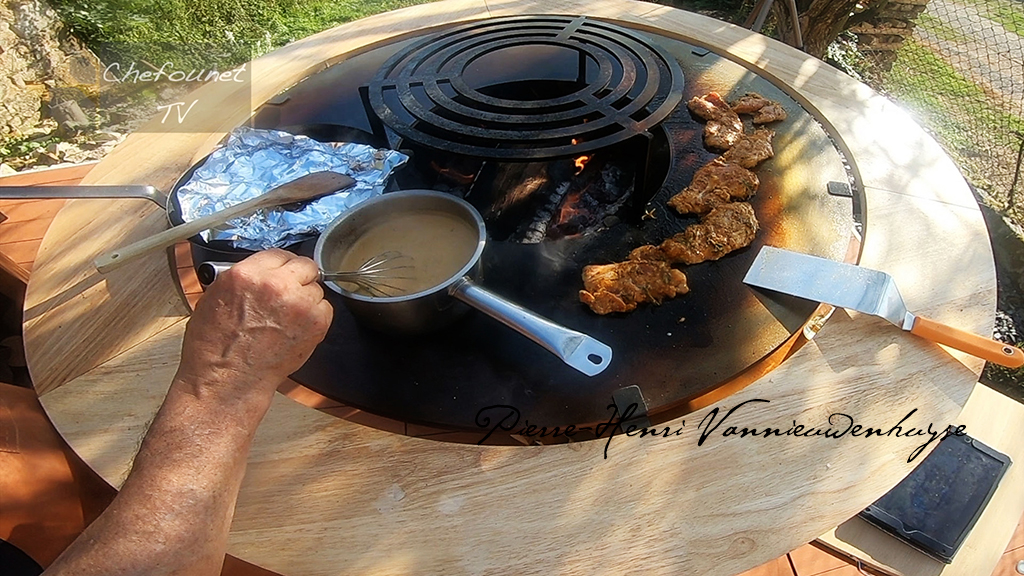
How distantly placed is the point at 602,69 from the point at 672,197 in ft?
1.56

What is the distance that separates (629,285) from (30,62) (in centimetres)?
454

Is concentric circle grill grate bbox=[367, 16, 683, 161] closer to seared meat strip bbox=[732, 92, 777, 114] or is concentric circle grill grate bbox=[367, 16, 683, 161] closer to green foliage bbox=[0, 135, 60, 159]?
seared meat strip bbox=[732, 92, 777, 114]

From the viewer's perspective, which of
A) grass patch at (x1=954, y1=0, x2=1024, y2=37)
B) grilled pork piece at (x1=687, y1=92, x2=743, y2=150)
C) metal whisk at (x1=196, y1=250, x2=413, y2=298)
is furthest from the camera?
grass patch at (x1=954, y1=0, x2=1024, y2=37)

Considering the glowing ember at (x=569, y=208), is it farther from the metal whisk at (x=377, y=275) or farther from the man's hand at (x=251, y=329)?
the man's hand at (x=251, y=329)

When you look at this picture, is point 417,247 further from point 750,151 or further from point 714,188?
point 750,151

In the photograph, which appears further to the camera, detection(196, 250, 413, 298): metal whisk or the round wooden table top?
detection(196, 250, 413, 298): metal whisk

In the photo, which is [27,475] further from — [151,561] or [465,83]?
[465,83]

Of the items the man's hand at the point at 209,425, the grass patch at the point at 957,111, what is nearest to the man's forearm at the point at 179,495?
the man's hand at the point at 209,425

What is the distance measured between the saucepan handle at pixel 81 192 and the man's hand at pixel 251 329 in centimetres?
67

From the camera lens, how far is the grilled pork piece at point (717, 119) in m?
1.65

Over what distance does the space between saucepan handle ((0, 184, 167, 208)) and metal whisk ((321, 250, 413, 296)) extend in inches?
28.8

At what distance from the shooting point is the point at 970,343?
1.21 metres

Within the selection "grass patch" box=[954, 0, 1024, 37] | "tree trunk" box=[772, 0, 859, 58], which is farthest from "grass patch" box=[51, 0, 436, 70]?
"grass patch" box=[954, 0, 1024, 37]

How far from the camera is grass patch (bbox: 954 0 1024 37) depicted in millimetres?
6309
